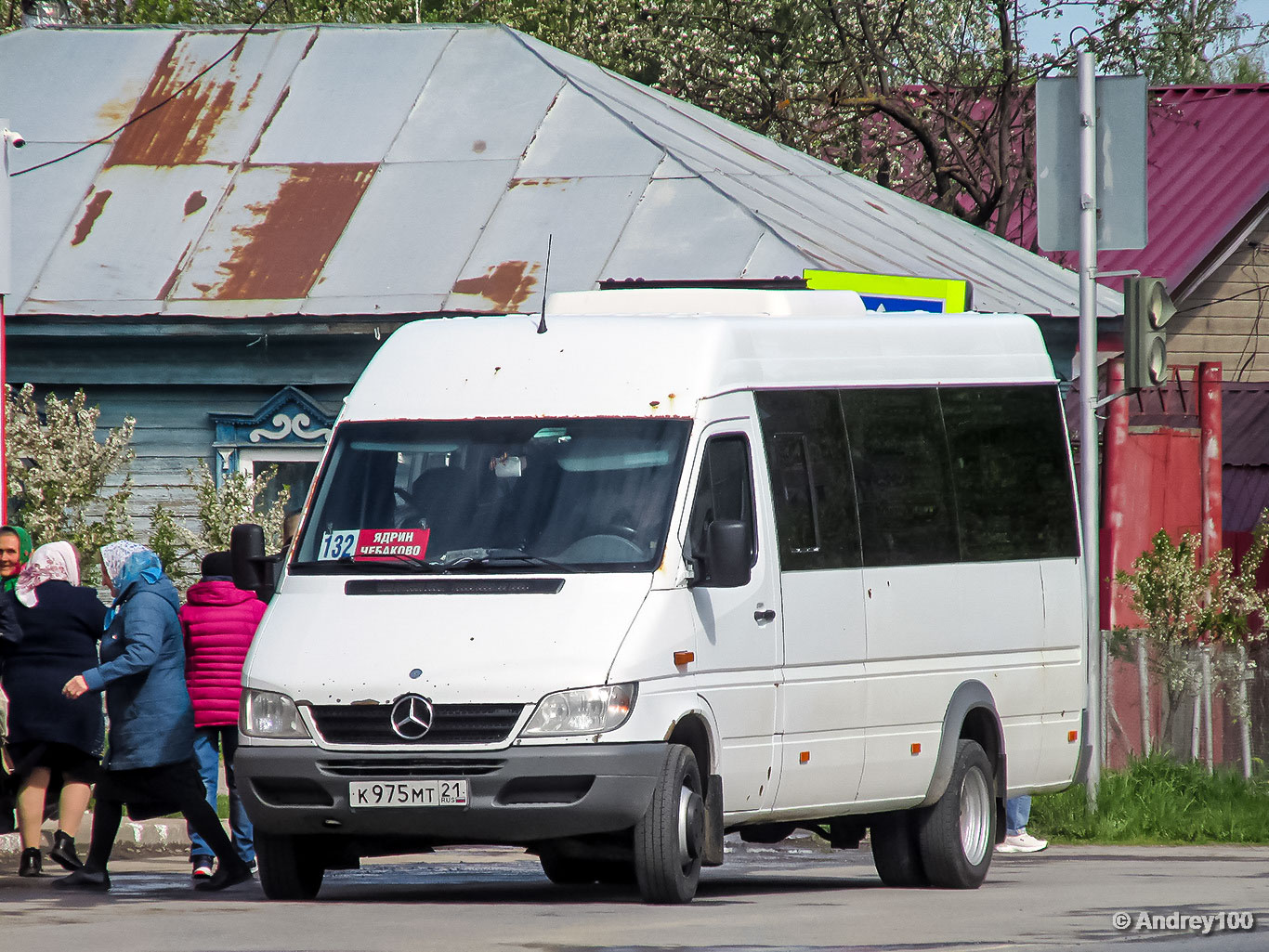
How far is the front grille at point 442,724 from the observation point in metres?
9.18

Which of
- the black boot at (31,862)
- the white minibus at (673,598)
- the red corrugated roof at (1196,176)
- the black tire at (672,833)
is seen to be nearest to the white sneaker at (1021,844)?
the white minibus at (673,598)

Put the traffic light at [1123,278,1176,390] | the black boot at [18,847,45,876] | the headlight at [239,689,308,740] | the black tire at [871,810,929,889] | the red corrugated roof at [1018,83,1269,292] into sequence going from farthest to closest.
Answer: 1. the red corrugated roof at [1018,83,1269,292]
2. the traffic light at [1123,278,1176,390]
3. the black boot at [18,847,45,876]
4. the black tire at [871,810,929,889]
5. the headlight at [239,689,308,740]

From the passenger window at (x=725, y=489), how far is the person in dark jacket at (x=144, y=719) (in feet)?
8.76

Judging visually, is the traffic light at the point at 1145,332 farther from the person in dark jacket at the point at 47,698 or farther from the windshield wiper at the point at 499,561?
the person in dark jacket at the point at 47,698

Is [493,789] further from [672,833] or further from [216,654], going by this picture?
[216,654]

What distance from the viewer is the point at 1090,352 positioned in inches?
577

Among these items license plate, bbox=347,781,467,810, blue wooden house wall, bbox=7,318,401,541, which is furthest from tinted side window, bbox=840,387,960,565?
blue wooden house wall, bbox=7,318,401,541

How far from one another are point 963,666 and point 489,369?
271 cm

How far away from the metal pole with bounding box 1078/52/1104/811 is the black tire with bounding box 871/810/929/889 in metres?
3.46

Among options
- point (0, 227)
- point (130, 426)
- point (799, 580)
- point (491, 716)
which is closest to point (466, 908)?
point (491, 716)

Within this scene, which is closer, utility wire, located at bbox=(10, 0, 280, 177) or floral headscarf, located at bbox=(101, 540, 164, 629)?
floral headscarf, located at bbox=(101, 540, 164, 629)

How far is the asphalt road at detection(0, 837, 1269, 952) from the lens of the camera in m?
8.42

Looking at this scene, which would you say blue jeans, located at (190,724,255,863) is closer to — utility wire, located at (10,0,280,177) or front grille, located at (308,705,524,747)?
front grille, located at (308,705,524,747)

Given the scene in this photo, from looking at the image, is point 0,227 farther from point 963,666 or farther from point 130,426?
point 963,666
